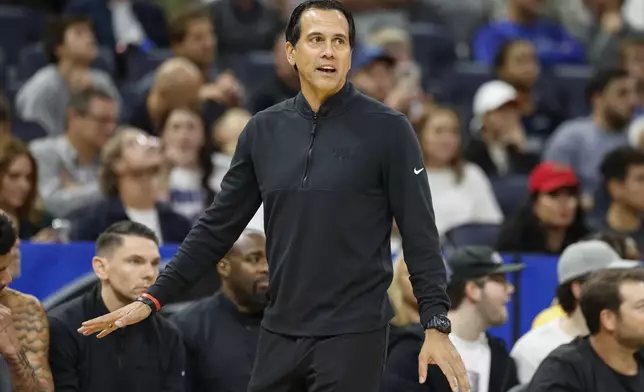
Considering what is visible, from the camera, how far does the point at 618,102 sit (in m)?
9.94

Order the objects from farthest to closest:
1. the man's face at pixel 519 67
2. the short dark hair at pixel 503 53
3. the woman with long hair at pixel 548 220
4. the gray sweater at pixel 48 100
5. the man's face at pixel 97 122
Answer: the short dark hair at pixel 503 53 < the man's face at pixel 519 67 < the gray sweater at pixel 48 100 < the man's face at pixel 97 122 < the woman with long hair at pixel 548 220

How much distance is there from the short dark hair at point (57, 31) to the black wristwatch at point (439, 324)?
6.16 metres

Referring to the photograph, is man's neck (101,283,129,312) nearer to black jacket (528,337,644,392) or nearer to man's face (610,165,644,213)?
black jacket (528,337,644,392)

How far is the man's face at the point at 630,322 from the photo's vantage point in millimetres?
5152

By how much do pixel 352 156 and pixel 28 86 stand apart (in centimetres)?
595

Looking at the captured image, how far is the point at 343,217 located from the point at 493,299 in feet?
7.45

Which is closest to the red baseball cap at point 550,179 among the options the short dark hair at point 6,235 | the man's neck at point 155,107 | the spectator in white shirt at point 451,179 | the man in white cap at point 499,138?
the spectator in white shirt at point 451,179

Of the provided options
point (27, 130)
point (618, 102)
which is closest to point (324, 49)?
point (27, 130)

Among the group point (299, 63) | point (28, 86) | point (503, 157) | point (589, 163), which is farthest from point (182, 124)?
point (299, 63)

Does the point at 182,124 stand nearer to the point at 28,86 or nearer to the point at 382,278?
the point at 28,86

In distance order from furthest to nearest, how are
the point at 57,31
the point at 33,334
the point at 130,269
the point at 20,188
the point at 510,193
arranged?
the point at 57,31
the point at 510,193
the point at 20,188
the point at 130,269
the point at 33,334

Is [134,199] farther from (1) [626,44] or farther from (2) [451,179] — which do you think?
(1) [626,44]

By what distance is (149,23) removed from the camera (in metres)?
10.8

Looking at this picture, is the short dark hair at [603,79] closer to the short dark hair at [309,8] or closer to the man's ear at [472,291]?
the man's ear at [472,291]
